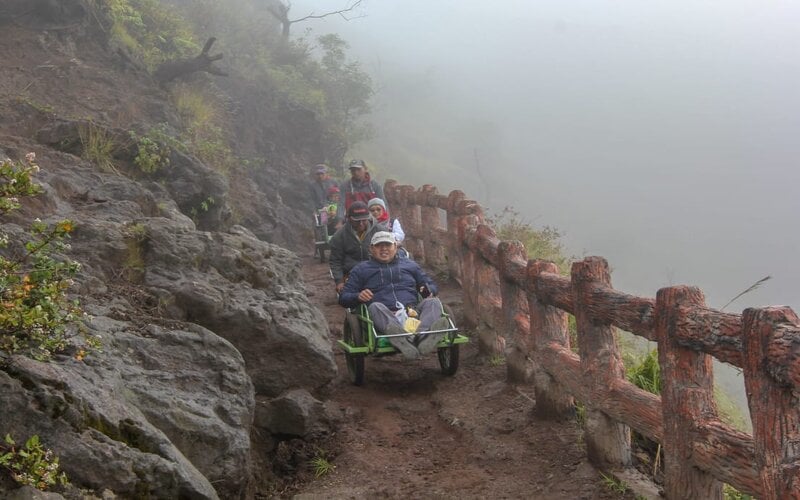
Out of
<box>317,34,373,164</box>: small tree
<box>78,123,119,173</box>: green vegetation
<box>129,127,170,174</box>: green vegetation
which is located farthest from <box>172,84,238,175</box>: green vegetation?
<box>317,34,373,164</box>: small tree

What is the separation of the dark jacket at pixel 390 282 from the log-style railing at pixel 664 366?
81cm

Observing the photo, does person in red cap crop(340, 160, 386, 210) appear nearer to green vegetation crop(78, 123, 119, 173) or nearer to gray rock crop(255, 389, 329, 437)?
green vegetation crop(78, 123, 119, 173)

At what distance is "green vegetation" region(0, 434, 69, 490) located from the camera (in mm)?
2791

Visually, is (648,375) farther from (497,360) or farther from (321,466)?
(321,466)

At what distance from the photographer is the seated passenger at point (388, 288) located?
24.1 ft

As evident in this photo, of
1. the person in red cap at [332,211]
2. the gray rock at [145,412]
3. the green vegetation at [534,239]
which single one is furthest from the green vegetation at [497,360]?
the person in red cap at [332,211]

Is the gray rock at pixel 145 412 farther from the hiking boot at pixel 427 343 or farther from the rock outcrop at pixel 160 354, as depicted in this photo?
the hiking boot at pixel 427 343

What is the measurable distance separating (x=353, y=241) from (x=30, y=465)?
6671 mm

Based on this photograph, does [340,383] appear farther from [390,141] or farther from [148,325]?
[390,141]

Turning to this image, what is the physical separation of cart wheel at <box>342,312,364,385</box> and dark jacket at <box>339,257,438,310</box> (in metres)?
0.29

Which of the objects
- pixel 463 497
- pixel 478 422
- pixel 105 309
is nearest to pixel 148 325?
pixel 105 309

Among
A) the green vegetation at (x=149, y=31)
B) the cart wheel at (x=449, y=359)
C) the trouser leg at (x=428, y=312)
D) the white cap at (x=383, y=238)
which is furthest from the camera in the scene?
the green vegetation at (x=149, y=31)

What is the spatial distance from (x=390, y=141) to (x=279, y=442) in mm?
52883

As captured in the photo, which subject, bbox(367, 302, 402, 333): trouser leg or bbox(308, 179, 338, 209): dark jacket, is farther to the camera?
bbox(308, 179, 338, 209): dark jacket
